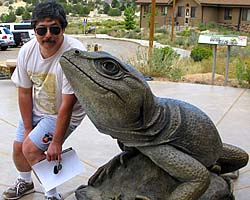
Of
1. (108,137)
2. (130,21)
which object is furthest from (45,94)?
(130,21)

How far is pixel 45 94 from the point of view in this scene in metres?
3.26

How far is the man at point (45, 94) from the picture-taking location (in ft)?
9.93

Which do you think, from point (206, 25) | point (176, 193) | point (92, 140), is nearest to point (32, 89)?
point (176, 193)

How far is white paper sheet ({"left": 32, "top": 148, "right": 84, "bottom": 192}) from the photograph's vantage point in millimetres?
3205

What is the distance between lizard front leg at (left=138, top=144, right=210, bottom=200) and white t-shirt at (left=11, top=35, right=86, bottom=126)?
2.53 feet

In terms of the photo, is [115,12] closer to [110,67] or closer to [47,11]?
[47,11]

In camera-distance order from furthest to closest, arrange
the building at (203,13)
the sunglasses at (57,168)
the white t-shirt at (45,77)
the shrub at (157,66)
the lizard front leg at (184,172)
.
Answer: the building at (203,13) < the shrub at (157,66) < the sunglasses at (57,168) < the white t-shirt at (45,77) < the lizard front leg at (184,172)

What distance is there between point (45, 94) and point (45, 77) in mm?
130

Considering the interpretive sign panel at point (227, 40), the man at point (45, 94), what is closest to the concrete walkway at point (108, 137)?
the man at point (45, 94)

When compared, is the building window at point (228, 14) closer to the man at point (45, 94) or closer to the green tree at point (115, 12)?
the green tree at point (115, 12)

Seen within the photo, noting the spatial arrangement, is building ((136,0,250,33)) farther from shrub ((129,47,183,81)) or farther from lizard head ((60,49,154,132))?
lizard head ((60,49,154,132))

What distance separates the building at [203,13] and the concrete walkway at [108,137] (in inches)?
1383

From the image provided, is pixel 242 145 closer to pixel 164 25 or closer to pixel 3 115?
pixel 3 115

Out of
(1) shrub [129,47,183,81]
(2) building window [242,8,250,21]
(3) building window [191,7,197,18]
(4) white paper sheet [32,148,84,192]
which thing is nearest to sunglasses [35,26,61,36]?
(4) white paper sheet [32,148,84,192]
